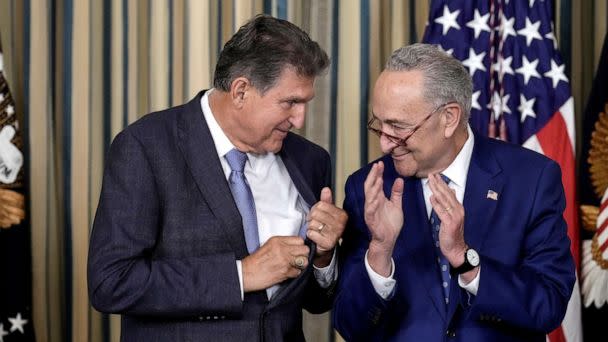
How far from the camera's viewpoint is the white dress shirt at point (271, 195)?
8.54 ft

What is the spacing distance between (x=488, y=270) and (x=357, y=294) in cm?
35

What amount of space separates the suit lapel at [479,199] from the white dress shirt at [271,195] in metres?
0.38

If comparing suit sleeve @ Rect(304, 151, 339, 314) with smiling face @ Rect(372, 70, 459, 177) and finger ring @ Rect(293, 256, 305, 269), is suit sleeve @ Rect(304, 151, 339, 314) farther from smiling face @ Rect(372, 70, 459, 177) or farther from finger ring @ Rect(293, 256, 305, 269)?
smiling face @ Rect(372, 70, 459, 177)

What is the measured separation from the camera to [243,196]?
2.56 meters

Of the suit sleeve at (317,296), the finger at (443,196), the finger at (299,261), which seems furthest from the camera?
the suit sleeve at (317,296)

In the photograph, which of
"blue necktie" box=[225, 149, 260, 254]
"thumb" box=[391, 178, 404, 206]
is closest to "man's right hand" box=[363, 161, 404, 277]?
"thumb" box=[391, 178, 404, 206]

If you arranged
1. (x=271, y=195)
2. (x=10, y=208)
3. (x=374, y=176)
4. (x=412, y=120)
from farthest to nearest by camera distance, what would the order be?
(x=10, y=208)
(x=271, y=195)
(x=412, y=120)
(x=374, y=176)

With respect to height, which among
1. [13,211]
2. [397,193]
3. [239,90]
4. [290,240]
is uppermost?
[239,90]

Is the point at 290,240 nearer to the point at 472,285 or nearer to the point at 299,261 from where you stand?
the point at 299,261

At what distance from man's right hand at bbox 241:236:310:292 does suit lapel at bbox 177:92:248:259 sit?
0.29 ft

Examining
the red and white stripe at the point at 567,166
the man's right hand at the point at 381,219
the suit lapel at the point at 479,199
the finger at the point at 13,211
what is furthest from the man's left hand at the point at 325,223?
the finger at the point at 13,211

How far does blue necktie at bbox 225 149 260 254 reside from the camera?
2.54m

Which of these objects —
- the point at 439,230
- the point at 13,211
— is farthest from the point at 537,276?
the point at 13,211

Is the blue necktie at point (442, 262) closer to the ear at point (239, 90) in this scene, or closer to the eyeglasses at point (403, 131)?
the eyeglasses at point (403, 131)
